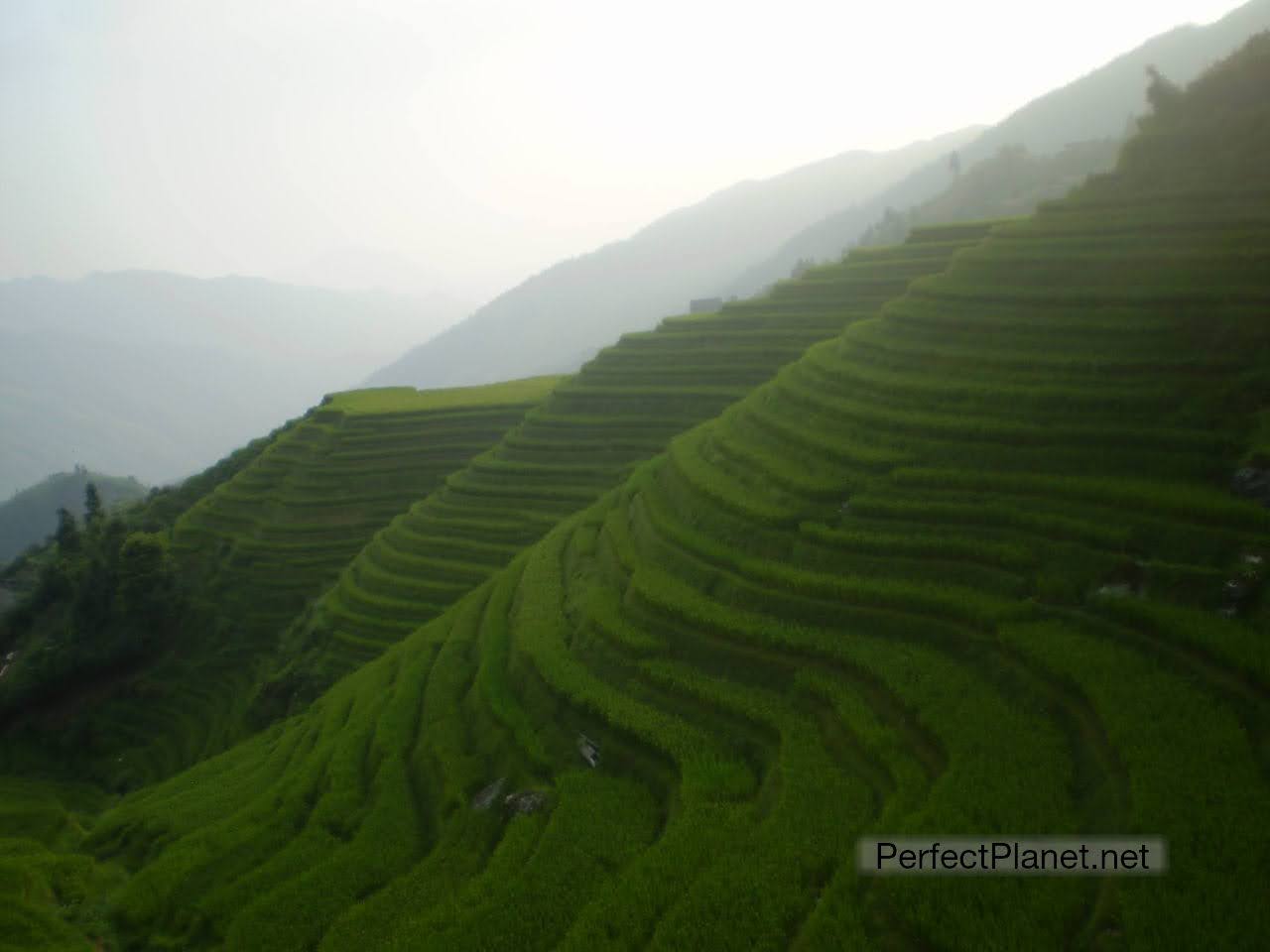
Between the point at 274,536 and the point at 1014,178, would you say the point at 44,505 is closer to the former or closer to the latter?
the point at 274,536

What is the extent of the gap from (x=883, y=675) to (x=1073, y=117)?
109 metres

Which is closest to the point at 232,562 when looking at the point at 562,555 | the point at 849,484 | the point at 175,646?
the point at 175,646

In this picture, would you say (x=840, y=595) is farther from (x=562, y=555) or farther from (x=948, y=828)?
(x=562, y=555)

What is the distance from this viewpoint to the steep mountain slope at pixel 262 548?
27.6m

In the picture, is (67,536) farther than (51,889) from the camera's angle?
Yes

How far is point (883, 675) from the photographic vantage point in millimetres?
10570

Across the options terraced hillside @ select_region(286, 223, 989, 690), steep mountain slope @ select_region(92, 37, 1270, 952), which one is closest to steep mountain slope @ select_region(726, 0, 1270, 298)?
terraced hillside @ select_region(286, 223, 989, 690)

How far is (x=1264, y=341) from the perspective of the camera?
509 inches

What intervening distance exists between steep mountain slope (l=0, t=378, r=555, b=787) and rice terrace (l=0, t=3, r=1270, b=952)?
254cm

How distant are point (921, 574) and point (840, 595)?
51.5 inches

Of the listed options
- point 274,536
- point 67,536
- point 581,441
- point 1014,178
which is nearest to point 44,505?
point 67,536

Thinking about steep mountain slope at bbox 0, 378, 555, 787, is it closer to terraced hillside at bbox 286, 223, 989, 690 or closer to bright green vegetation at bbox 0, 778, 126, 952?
terraced hillside at bbox 286, 223, 989, 690

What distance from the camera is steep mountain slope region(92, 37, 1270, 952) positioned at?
7.86m

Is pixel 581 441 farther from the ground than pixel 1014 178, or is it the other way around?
pixel 1014 178
